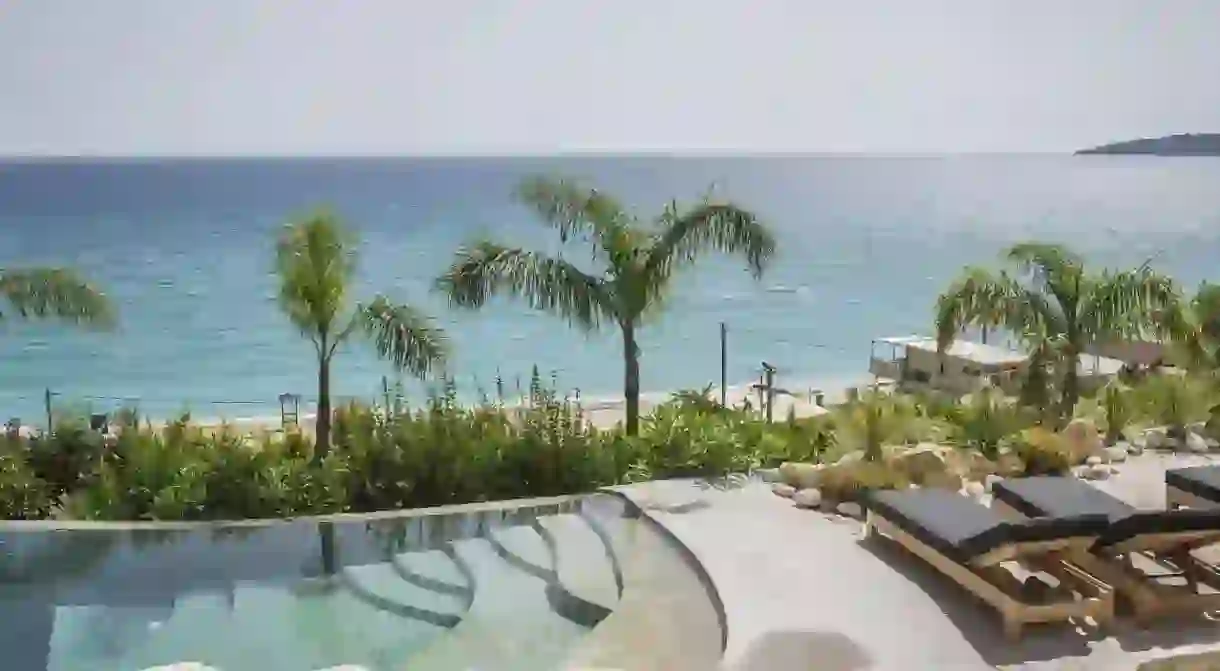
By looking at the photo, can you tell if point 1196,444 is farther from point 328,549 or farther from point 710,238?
point 328,549

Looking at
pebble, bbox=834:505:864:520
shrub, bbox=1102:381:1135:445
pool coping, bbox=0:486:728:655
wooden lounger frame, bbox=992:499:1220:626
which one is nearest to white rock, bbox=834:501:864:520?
pebble, bbox=834:505:864:520

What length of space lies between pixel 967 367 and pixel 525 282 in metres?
9.73

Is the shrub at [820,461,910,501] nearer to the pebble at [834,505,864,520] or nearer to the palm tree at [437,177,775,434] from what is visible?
the pebble at [834,505,864,520]

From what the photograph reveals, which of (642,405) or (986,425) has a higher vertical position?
(986,425)

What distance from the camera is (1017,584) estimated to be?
4.94 m

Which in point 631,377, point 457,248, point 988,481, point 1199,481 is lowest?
point 988,481

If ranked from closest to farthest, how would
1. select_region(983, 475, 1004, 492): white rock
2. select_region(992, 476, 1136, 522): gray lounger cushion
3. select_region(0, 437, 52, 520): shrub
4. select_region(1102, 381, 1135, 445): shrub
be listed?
select_region(992, 476, 1136, 522): gray lounger cushion
select_region(983, 475, 1004, 492): white rock
select_region(0, 437, 52, 520): shrub
select_region(1102, 381, 1135, 445): shrub

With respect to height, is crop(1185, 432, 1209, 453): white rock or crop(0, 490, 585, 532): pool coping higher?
crop(1185, 432, 1209, 453): white rock

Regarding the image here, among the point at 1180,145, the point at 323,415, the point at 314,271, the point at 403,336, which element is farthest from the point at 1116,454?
the point at 1180,145

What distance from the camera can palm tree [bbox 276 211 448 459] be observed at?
789cm

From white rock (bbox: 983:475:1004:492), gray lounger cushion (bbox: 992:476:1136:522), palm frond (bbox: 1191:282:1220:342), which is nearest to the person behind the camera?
gray lounger cushion (bbox: 992:476:1136:522)

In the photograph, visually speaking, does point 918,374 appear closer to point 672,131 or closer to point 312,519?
point 312,519

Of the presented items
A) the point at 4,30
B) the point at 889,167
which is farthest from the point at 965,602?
the point at 889,167

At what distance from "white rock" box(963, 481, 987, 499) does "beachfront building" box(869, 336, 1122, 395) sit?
24.8 ft
